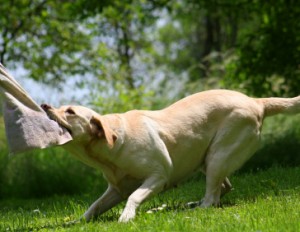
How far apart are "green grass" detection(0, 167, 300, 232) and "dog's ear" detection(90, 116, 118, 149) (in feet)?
2.39

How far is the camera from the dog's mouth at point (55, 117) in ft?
18.3

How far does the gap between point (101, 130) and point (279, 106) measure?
2.05m

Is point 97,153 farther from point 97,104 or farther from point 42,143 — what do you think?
point 97,104

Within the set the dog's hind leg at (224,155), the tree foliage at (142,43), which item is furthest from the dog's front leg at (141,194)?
the tree foliage at (142,43)

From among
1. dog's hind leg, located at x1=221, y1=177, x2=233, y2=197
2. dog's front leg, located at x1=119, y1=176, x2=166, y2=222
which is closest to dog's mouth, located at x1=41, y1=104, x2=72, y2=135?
dog's front leg, located at x1=119, y1=176, x2=166, y2=222

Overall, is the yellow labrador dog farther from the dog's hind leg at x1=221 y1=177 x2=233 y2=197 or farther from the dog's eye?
the dog's hind leg at x1=221 y1=177 x2=233 y2=197

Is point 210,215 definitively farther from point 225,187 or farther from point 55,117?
point 55,117

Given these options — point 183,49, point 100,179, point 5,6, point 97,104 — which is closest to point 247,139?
point 100,179

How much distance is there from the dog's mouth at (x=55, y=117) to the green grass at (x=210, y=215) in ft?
2.84

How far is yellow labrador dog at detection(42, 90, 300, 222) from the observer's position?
229 inches

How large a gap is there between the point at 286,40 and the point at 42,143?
8577mm

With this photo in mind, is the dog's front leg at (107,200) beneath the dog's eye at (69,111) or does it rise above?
beneath

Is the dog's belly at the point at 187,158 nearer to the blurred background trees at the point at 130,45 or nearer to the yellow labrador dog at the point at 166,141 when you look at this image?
the yellow labrador dog at the point at 166,141

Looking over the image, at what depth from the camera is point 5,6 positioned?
19312 millimetres
